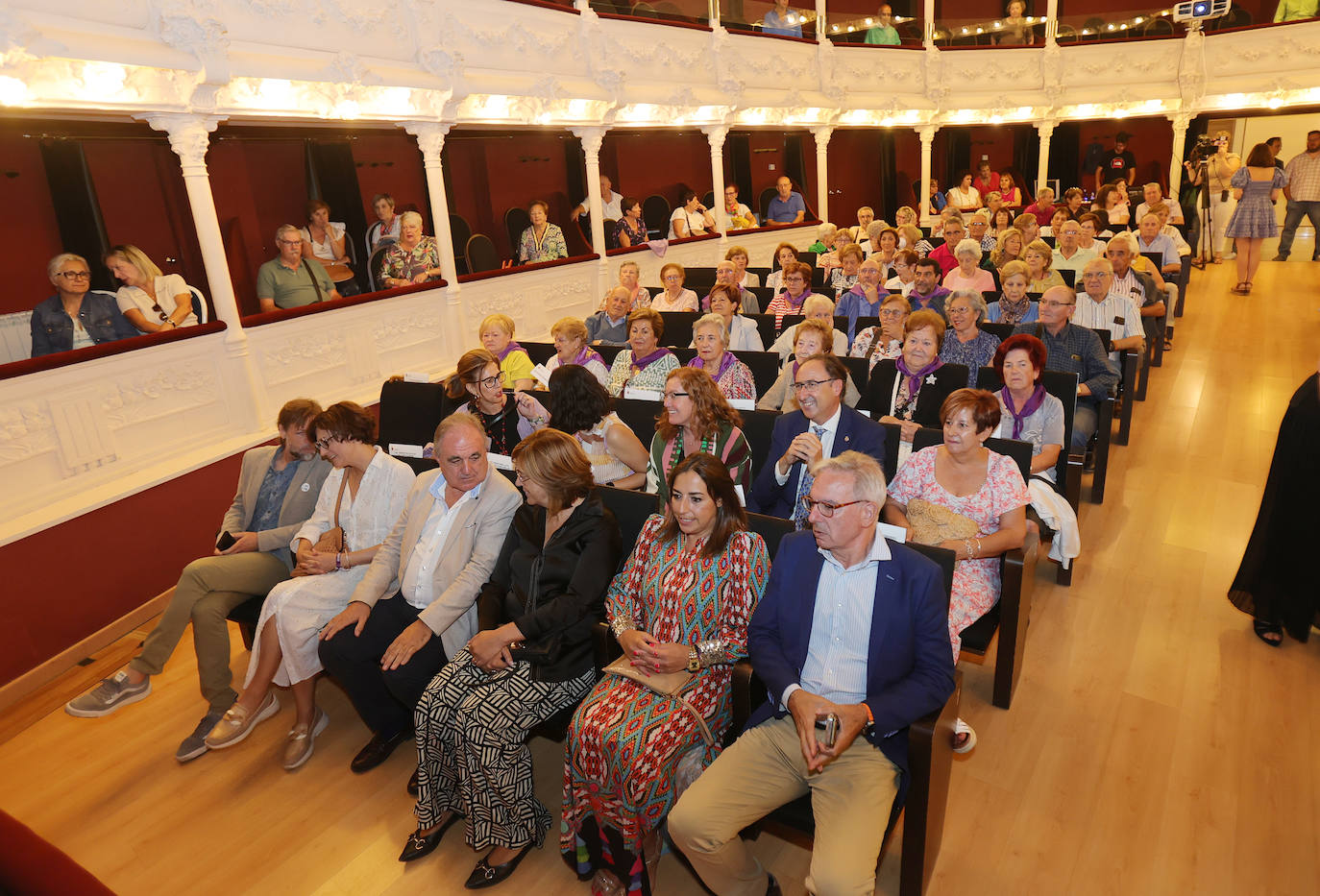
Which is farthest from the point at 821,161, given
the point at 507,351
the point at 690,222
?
the point at 507,351

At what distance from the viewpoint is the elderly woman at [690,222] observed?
33.6ft

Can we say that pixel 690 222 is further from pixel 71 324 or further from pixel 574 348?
pixel 71 324

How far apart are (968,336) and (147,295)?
5.25m

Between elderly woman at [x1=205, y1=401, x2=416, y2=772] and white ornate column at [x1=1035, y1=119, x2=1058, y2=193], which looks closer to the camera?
elderly woman at [x1=205, y1=401, x2=416, y2=772]

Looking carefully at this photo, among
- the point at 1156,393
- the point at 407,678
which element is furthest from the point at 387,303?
the point at 1156,393

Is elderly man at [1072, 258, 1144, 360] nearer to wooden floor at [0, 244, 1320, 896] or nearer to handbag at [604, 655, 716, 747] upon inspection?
wooden floor at [0, 244, 1320, 896]

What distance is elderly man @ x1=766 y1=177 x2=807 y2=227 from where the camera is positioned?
12.2 metres

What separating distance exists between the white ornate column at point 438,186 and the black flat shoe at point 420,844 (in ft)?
16.6

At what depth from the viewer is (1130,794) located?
2562mm

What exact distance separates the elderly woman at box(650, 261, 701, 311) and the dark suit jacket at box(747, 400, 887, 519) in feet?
10.7

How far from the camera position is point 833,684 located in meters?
2.27

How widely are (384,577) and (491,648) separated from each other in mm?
771

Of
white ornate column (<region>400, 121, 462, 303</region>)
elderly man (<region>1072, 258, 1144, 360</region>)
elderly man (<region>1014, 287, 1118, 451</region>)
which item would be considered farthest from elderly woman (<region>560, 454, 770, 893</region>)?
white ornate column (<region>400, 121, 462, 303</region>)

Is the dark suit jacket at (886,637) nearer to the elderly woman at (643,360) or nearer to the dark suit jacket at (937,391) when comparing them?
the dark suit jacket at (937,391)
